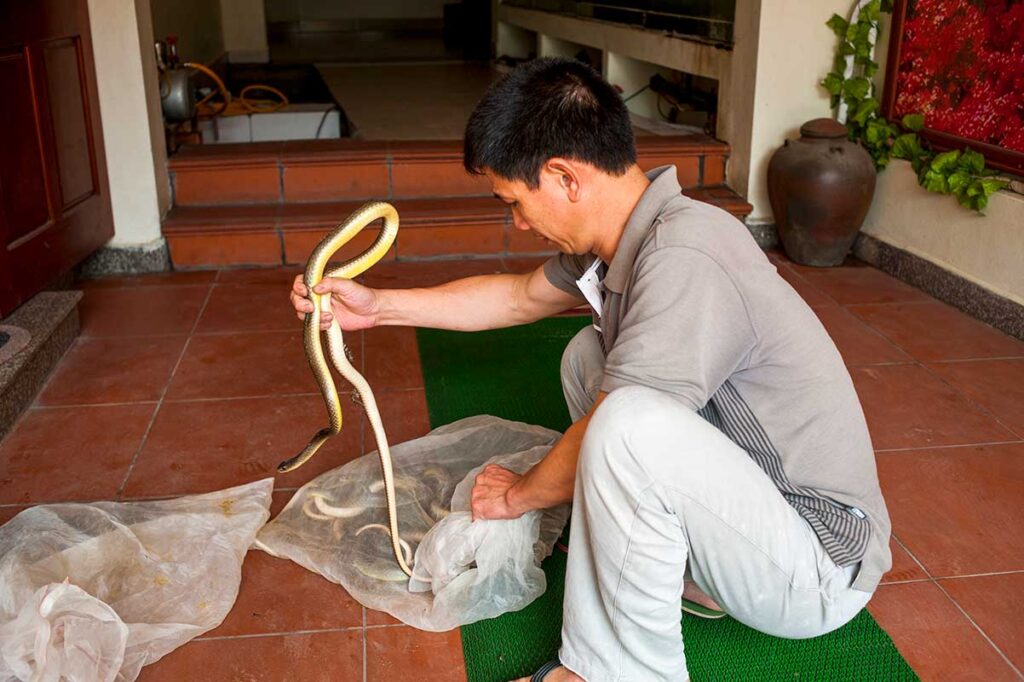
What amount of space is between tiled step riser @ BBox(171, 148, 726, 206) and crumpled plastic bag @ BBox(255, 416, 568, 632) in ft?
7.28

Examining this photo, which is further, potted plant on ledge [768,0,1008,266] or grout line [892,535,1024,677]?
potted plant on ledge [768,0,1008,266]

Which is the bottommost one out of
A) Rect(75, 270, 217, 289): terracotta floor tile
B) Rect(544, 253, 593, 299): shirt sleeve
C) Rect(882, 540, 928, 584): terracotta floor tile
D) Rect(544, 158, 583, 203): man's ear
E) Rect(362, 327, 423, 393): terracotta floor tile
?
Rect(882, 540, 928, 584): terracotta floor tile

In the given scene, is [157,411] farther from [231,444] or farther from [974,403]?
[974,403]

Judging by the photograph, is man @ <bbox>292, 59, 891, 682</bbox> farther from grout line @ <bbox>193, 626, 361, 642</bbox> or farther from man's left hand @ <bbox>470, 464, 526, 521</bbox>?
grout line @ <bbox>193, 626, 361, 642</bbox>

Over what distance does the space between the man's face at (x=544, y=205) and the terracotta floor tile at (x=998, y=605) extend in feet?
3.41

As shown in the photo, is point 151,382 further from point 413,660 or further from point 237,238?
point 413,660

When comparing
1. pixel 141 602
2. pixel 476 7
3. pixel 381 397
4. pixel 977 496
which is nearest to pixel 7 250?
pixel 381 397

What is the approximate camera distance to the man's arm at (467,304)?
199cm

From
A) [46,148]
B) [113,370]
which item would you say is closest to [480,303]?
[113,370]

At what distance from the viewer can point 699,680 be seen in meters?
1.71

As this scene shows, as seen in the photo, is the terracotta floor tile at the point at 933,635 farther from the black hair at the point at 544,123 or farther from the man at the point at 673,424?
the black hair at the point at 544,123

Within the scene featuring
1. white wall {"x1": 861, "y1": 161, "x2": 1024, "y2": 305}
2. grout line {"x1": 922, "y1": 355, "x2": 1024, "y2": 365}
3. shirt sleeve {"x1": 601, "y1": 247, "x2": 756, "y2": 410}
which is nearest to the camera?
shirt sleeve {"x1": 601, "y1": 247, "x2": 756, "y2": 410}

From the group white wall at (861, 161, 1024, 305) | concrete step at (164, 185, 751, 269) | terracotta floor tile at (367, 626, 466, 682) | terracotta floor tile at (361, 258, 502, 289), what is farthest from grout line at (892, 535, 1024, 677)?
concrete step at (164, 185, 751, 269)

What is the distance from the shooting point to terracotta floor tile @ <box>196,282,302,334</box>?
3463 millimetres
